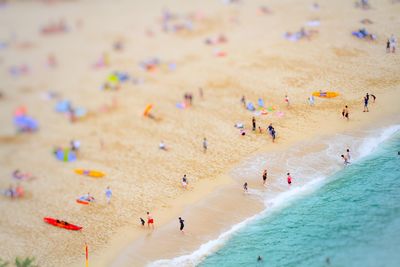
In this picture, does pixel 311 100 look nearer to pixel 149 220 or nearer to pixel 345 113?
pixel 345 113

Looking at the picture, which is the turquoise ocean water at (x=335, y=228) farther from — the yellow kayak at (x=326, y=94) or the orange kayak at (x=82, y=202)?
the orange kayak at (x=82, y=202)

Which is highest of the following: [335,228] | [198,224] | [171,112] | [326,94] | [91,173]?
[326,94]

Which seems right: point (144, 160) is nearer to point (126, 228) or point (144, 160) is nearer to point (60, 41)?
point (126, 228)

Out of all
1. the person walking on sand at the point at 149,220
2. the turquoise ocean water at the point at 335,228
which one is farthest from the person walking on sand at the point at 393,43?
the person walking on sand at the point at 149,220

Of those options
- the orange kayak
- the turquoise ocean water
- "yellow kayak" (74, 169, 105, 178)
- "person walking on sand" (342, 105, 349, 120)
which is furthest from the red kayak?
"person walking on sand" (342, 105, 349, 120)

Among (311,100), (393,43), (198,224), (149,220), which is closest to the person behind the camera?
(198,224)

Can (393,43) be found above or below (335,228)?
above

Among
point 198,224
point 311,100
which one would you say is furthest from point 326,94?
point 198,224

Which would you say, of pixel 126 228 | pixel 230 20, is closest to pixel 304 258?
pixel 126 228
